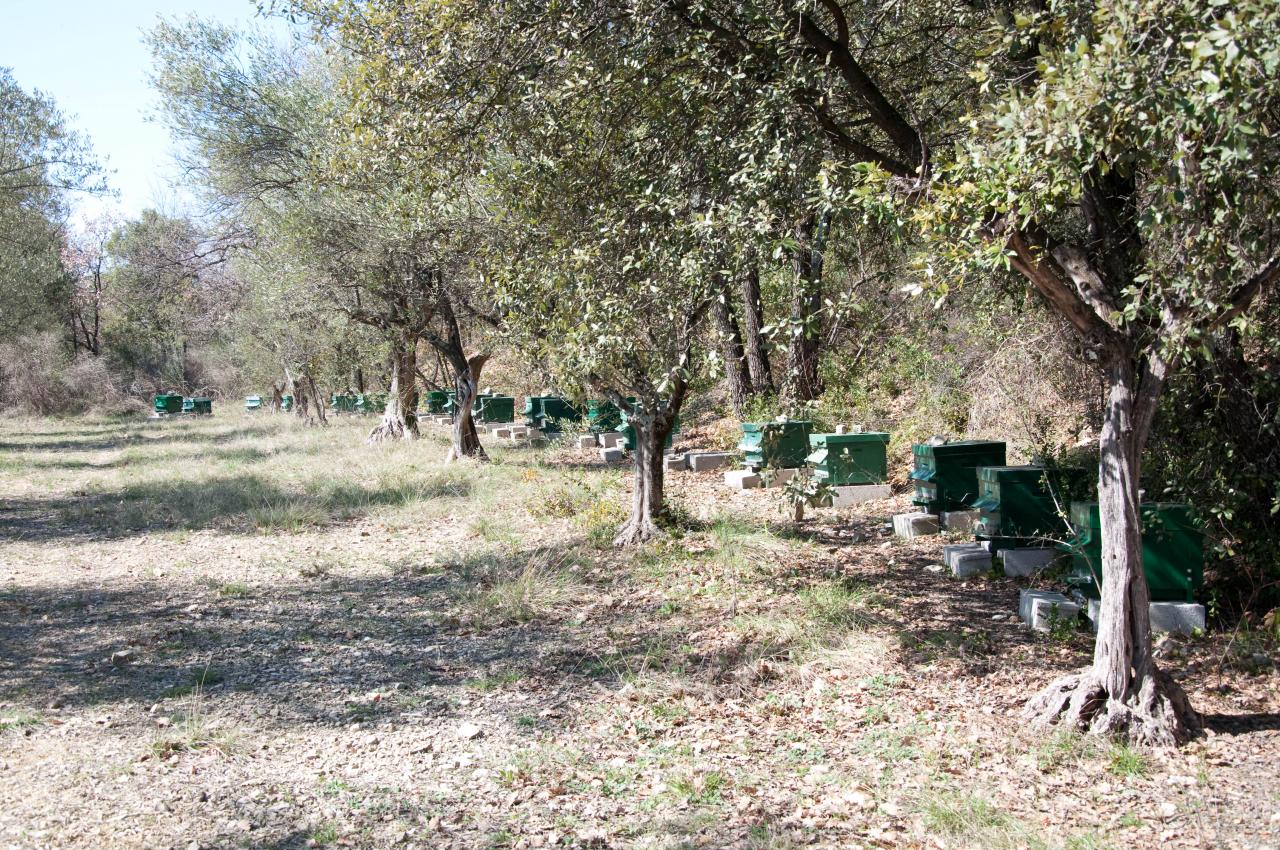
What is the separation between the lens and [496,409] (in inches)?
901

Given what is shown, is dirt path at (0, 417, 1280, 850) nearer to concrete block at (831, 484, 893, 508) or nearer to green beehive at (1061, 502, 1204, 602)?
green beehive at (1061, 502, 1204, 602)

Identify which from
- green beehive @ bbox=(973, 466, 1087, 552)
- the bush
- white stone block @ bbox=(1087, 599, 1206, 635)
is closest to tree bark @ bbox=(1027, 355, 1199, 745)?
white stone block @ bbox=(1087, 599, 1206, 635)

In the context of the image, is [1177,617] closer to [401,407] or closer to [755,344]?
[755,344]

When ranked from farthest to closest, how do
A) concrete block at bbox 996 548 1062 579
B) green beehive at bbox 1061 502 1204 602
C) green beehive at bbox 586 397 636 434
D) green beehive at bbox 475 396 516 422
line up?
green beehive at bbox 475 396 516 422, green beehive at bbox 586 397 636 434, concrete block at bbox 996 548 1062 579, green beehive at bbox 1061 502 1204 602

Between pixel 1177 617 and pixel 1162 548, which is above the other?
pixel 1162 548

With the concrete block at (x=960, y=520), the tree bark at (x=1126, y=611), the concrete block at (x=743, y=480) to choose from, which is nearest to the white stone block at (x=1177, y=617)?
the tree bark at (x=1126, y=611)

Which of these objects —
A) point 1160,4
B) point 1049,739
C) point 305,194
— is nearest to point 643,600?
point 1049,739

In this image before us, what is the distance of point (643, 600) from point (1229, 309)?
190 inches

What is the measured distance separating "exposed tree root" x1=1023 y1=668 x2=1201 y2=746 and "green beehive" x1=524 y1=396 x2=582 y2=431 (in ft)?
46.6

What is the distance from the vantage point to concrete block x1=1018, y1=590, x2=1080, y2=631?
Answer: 21.6 ft

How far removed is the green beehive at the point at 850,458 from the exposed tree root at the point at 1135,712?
20.0 ft

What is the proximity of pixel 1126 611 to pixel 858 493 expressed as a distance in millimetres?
6966

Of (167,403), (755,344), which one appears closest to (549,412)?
(755,344)

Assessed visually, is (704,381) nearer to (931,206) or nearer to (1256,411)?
(931,206)
